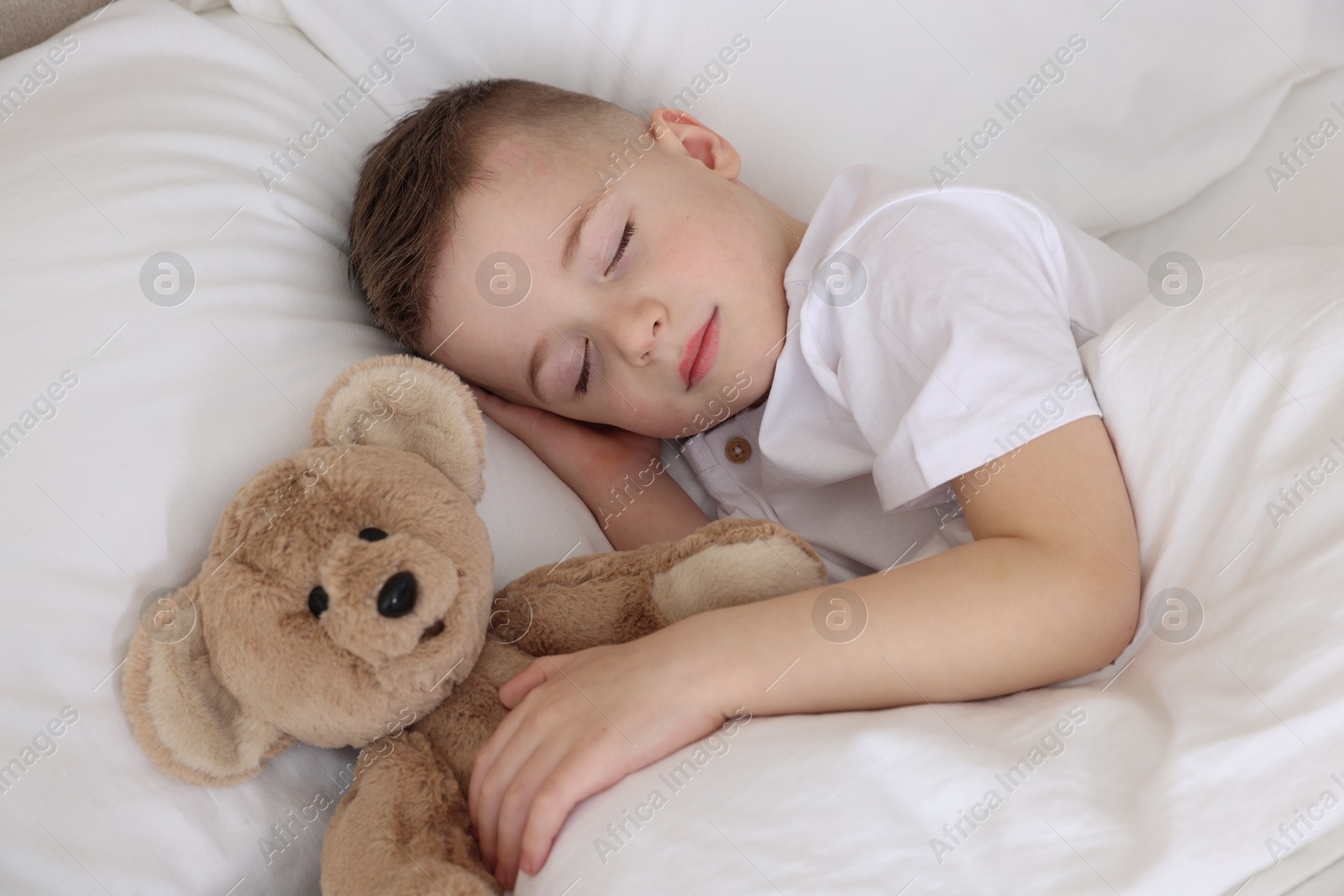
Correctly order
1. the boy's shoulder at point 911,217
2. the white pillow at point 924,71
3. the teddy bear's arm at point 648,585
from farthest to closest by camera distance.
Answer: the white pillow at point 924,71
the boy's shoulder at point 911,217
the teddy bear's arm at point 648,585

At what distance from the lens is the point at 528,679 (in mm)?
794

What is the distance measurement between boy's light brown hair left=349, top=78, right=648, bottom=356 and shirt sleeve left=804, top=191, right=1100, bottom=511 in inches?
15.6

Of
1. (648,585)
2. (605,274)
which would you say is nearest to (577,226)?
(605,274)

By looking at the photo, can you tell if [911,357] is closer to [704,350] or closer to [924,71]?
[704,350]

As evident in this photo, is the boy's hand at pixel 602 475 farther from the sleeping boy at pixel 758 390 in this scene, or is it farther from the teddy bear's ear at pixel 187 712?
the teddy bear's ear at pixel 187 712

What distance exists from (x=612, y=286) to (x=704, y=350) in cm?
12

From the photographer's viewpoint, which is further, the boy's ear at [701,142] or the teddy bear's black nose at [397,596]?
the boy's ear at [701,142]

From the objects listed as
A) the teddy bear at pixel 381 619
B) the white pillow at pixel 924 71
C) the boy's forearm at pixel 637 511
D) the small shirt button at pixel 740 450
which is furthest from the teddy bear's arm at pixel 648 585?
the white pillow at pixel 924 71

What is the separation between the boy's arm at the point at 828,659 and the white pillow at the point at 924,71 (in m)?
0.75

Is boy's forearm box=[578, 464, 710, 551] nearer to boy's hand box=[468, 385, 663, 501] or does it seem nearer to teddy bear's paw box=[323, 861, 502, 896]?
boy's hand box=[468, 385, 663, 501]

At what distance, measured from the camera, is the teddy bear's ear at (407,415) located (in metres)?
0.80

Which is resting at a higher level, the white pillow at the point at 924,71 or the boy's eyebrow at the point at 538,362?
the white pillow at the point at 924,71

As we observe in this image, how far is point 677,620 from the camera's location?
83cm

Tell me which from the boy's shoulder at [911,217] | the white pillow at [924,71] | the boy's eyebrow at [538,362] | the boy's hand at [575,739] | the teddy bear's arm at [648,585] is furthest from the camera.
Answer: the white pillow at [924,71]
